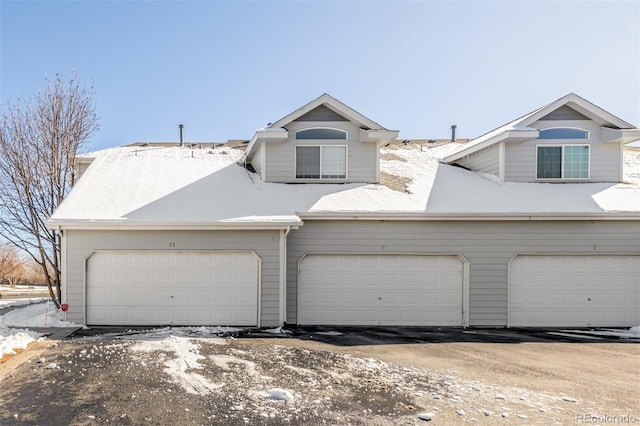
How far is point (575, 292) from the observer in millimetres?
10047

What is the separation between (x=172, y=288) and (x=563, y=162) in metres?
12.5

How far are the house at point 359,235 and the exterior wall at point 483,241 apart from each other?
0.04m

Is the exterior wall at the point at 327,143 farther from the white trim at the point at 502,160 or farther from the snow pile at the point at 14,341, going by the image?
the snow pile at the point at 14,341

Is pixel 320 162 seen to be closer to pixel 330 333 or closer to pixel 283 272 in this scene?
pixel 283 272

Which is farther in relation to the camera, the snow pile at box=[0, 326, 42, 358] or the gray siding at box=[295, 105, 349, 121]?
the gray siding at box=[295, 105, 349, 121]

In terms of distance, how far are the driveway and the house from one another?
1485 mm

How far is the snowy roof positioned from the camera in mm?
9219

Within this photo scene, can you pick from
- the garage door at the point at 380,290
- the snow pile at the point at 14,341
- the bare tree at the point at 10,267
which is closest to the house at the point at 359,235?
the garage door at the point at 380,290

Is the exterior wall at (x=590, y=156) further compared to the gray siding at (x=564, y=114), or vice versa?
the gray siding at (x=564, y=114)

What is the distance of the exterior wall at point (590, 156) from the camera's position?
11.6 metres

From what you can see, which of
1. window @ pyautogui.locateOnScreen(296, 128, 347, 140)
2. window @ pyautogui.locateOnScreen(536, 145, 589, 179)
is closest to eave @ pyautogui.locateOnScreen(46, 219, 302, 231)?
window @ pyautogui.locateOnScreen(296, 128, 347, 140)

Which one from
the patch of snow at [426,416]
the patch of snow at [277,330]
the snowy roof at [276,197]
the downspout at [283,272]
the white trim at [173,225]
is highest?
the snowy roof at [276,197]

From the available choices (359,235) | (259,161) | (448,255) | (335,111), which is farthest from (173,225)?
(448,255)

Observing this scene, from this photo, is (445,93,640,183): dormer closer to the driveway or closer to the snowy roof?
the snowy roof
